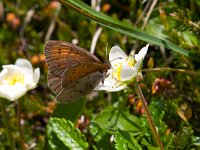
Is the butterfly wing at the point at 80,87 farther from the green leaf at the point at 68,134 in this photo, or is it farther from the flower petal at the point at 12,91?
the flower petal at the point at 12,91

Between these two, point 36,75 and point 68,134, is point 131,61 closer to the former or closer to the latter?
point 68,134

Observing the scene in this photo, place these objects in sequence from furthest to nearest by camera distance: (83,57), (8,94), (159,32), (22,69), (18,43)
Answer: (18,43) → (159,32) → (22,69) → (8,94) → (83,57)

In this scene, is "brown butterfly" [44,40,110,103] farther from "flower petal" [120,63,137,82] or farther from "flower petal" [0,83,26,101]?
"flower petal" [0,83,26,101]

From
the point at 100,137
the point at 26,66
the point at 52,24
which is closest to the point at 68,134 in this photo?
the point at 100,137

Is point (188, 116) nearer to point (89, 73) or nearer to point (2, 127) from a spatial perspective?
point (89, 73)

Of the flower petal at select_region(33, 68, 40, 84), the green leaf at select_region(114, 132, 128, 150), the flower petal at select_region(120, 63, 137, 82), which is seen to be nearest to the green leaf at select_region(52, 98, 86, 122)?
the flower petal at select_region(33, 68, 40, 84)

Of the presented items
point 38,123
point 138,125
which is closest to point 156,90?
point 138,125

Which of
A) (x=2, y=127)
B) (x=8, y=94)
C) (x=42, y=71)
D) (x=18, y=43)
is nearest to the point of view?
(x=8, y=94)
